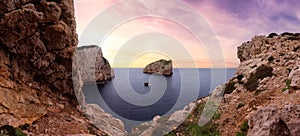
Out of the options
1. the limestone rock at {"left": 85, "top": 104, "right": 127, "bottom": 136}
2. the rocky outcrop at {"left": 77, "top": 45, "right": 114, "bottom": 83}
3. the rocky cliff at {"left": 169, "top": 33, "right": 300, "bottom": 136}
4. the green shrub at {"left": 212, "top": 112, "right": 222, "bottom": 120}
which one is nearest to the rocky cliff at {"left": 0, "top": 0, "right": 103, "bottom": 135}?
the limestone rock at {"left": 85, "top": 104, "right": 127, "bottom": 136}

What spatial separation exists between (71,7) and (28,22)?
8469 millimetres

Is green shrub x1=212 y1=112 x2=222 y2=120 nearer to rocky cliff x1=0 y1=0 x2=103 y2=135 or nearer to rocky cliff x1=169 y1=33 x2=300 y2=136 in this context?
rocky cliff x1=169 y1=33 x2=300 y2=136

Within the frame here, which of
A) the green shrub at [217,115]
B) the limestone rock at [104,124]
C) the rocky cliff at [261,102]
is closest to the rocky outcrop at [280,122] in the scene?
the rocky cliff at [261,102]

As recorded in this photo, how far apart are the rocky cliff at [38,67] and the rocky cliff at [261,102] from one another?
1581 centimetres

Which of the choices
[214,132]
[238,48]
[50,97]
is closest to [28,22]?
[50,97]

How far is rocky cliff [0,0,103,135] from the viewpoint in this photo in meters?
25.7

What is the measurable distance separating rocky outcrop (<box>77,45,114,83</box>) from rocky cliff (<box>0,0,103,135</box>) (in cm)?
11960

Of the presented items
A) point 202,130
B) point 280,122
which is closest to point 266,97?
point 202,130

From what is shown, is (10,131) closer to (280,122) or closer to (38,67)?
(38,67)

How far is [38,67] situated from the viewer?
102ft

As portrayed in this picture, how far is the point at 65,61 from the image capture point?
34594 mm

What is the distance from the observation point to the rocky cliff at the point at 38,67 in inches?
1013

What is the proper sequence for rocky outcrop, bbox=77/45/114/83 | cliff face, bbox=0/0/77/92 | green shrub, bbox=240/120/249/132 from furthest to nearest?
rocky outcrop, bbox=77/45/114/83, cliff face, bbox=0/0/77/92, green shrub, bbox=240/120/249/132

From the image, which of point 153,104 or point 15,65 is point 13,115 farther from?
point 153,104
